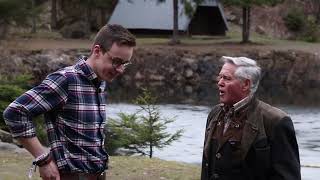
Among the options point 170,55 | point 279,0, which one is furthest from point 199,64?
point 279,0

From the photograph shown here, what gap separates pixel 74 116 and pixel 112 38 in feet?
1.58

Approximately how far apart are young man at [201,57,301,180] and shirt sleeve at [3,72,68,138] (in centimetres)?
92

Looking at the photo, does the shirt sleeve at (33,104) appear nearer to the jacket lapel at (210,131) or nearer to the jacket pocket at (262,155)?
the jacket lapel at (210,131)

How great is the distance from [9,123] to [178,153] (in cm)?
1327

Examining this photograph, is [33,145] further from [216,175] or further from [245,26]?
[245,26]

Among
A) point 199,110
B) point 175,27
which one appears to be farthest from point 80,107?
point 175,27

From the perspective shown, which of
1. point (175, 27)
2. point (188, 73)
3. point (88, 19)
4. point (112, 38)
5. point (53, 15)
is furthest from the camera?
point (53, 15)

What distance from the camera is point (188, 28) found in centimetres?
5609

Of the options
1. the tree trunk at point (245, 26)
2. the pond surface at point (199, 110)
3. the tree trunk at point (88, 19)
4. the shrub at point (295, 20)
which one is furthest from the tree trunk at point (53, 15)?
the shrub at point (295, 20)

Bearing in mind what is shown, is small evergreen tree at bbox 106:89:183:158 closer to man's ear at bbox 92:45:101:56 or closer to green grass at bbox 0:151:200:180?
green grass at bbox 0:151:200:180

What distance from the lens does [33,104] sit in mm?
3877

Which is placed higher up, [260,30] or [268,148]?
[268,148]

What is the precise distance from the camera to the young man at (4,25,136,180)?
3.95 metres

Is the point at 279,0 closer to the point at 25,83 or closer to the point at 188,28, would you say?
the point at 188,28
